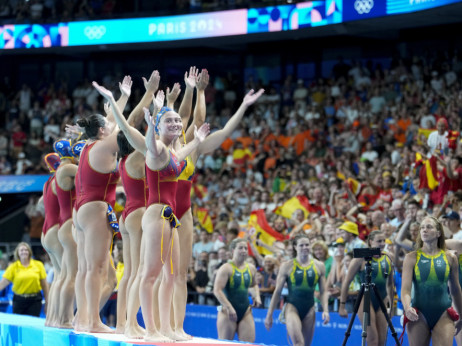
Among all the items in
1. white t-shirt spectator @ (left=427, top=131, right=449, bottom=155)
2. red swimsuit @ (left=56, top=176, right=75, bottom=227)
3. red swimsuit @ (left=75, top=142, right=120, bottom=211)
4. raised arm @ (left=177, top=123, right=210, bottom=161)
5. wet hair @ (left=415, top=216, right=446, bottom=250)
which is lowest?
wet hair @ (left=415, top=216, right=446, bottom=250)

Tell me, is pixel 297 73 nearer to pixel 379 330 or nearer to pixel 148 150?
pixel 379 330

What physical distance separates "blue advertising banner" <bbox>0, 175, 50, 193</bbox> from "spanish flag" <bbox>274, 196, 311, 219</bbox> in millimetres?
7567

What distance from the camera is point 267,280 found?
12648 millimetres

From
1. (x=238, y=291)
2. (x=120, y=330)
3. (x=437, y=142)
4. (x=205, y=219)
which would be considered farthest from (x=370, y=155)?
(x=120, y=330)

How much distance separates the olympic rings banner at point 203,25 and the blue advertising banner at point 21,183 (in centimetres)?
353

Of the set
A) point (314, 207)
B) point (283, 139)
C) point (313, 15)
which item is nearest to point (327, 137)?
point (283, 139)

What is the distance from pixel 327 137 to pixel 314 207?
398cm

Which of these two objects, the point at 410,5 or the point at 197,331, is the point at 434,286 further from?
the point at 410,5

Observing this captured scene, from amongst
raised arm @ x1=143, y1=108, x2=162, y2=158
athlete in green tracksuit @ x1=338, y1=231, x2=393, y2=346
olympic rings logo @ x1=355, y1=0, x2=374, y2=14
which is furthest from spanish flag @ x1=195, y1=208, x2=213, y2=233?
raised arm @ x1=143, y1=108, x2=162, y2=158

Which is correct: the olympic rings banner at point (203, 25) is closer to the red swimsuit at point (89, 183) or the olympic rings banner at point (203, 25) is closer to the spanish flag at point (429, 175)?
the spanish flag at point (429, 175)

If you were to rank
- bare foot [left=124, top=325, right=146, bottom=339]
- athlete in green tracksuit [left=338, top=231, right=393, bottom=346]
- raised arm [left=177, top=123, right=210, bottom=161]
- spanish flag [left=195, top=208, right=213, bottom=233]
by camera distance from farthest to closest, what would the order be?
1. spanish flag [left=195, top=208, right=213, bottom=233]
2. athlete in green tracksuit [left=338, top=231, right=393, bottom=346]
3. bare foot [left=124, top=325, right=146, bottom=339]
4. raised arm [left=177, top=123, right=210, bottom=161]

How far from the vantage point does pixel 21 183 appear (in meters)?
20.6

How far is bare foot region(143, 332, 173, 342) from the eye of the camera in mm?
6852

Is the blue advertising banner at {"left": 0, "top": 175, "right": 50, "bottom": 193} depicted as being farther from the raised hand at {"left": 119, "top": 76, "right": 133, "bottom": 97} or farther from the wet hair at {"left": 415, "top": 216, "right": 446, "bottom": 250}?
the wet hair at {"left": 415, "top": 216, "right": 446, "bottom": 250}
